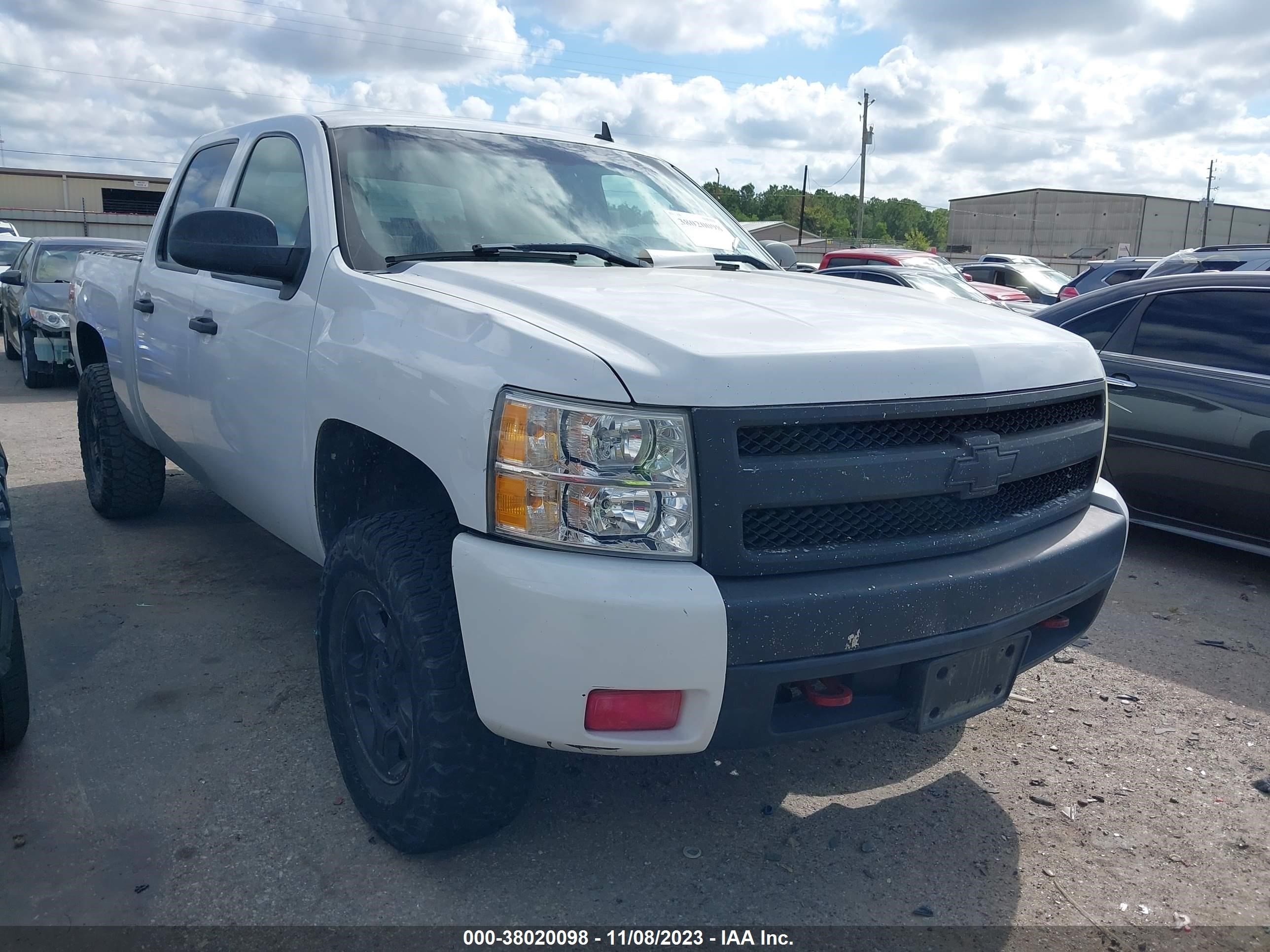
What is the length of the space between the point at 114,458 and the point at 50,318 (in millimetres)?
6809

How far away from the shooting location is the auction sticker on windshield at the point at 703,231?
12.3 feet

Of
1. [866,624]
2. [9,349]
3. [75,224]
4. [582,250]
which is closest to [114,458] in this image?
[582,250]

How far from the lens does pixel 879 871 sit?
2621 millimetres

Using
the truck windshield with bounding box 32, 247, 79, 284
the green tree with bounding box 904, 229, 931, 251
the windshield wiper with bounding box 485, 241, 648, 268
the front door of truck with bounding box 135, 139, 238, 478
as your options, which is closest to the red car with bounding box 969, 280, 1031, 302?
the truck windshield with bounding box 32, 247, 79, 284

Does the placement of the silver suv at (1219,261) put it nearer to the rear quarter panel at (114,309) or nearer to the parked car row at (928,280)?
the parked car row at (928,280)

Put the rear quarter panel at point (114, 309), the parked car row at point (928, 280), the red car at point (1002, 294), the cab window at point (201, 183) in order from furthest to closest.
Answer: the red car at point (1002, 294)
the parked car row at point (928, 280)
the rear quarter panel at point (114, 309)
the cab window at point (201, 183)

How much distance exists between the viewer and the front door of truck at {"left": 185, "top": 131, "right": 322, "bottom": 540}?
10.1 feet

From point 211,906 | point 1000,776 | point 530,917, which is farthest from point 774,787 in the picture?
point 211,906

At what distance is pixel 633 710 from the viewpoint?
2.12 meters

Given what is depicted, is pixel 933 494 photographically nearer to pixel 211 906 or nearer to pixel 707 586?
pixel 707 586

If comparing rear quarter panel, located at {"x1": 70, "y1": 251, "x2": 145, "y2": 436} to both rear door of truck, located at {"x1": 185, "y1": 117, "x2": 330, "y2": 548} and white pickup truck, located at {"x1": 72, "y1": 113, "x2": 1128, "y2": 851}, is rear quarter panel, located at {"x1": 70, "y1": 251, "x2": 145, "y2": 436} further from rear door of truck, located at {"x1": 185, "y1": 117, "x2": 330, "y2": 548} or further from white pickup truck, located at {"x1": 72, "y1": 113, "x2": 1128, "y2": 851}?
white pickup truck, located at {"x1": 72, "y1": 113, "x2": 1128, "y2": 851}

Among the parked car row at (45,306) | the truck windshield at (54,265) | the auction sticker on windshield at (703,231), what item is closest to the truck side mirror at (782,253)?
the auction sticker on windshield at (703,231)

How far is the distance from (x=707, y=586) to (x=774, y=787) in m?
1.22

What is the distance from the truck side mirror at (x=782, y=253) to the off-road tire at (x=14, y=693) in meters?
3.03
